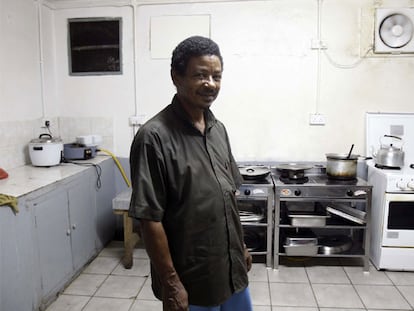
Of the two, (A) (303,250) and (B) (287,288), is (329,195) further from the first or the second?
(B) (287,288)

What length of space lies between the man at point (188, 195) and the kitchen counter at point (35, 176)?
131 cm

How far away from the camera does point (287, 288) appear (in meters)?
2.66

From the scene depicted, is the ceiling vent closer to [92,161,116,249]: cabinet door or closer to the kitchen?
the kitchen

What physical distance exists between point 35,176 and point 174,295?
6.01 ft

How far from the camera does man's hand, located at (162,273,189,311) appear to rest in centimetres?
118

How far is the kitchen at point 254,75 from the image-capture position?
126 inches

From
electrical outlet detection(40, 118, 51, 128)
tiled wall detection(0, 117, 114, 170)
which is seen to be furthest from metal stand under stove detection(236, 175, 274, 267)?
electrical outlet detection(40, 118, 51, 128)

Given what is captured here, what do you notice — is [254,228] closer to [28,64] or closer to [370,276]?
[370,276]

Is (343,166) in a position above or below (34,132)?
below

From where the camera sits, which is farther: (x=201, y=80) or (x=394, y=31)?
(x=394, y=31)

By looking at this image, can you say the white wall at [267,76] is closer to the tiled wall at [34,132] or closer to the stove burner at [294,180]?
→ the tiled wall at [34,132]

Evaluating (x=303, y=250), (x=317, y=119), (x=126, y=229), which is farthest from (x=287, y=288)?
(x=317, y=119)

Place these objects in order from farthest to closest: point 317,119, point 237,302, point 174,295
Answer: point 317,119 → point 237,302 → point 174,295

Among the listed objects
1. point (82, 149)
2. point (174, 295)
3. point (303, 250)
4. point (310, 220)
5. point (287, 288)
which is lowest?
point (287, 288)
